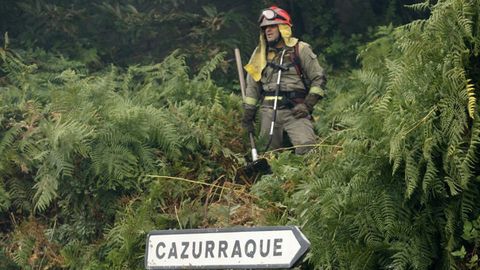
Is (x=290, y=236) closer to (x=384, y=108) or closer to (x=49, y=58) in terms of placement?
(x=384, y=108)

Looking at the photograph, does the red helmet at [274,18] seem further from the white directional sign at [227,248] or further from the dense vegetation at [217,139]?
the white directional sign at [227,248]

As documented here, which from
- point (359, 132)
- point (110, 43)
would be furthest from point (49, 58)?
point (359, 132)

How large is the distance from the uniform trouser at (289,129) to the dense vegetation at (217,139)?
359 mm

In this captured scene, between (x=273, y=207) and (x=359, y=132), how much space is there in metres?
1.72

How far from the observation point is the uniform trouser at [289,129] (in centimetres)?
1109

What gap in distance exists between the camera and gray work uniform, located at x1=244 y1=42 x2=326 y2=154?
11148 millimetres

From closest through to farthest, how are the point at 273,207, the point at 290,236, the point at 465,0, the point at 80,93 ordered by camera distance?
1. the point at 290,236
2. the point at 465,0
3. the point at 273,207
4. the point at 80,93

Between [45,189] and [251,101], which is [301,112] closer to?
[251,101]

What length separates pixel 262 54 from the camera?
1145 centimetres

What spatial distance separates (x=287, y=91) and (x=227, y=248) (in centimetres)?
569

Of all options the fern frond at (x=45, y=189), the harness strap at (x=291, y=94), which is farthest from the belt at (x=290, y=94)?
the fern frond at (x=45, y=189)

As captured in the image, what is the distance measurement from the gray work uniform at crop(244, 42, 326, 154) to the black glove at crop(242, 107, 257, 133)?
76mm

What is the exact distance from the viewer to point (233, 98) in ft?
40.6

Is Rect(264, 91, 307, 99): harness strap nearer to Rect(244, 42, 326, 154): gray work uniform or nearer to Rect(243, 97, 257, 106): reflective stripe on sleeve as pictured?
Rect(244, 42, 326, 154): gray work uniform
